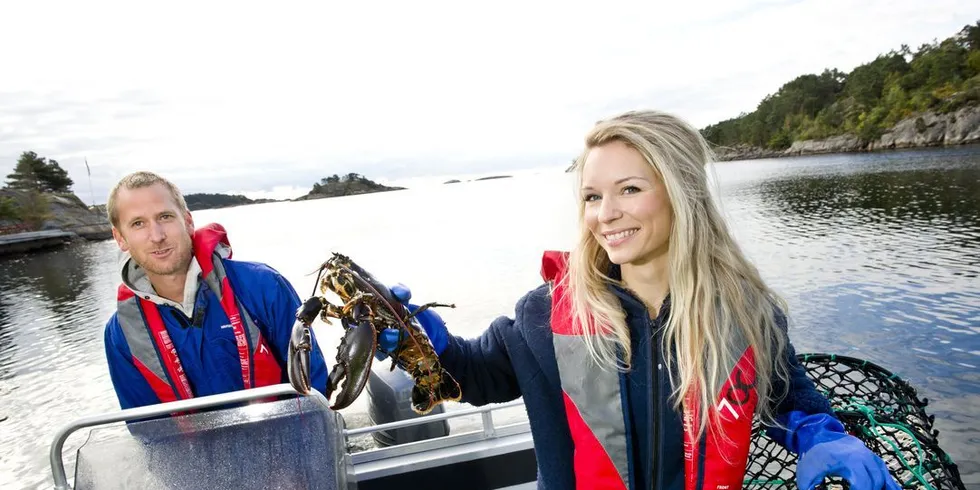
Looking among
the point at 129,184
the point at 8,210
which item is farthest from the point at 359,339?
the point at 8,210

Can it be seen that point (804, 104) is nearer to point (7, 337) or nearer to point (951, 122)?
point (951, 122)

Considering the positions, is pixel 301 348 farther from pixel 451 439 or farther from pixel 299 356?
pixel 451 439

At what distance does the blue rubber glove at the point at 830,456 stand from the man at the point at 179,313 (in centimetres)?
236

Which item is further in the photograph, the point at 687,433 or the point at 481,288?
the point at 481,288

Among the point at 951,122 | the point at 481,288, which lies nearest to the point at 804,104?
the point at 951,122

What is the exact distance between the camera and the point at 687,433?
1.88 m

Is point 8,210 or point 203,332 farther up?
point 8,210

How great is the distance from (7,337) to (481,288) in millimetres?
18828

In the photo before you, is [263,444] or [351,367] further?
[263,444]

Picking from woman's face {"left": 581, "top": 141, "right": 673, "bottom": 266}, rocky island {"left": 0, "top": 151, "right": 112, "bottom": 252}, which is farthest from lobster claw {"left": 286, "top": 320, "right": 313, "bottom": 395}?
rocky island {"left": 0, "top": 151, "right": 112, "bottom": 252}

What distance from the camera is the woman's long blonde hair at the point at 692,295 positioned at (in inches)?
73.7

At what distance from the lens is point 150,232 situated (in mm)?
2877

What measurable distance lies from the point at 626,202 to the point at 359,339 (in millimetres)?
1051

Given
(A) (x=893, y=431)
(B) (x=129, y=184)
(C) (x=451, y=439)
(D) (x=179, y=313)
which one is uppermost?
(B) (x=129, y=184)
